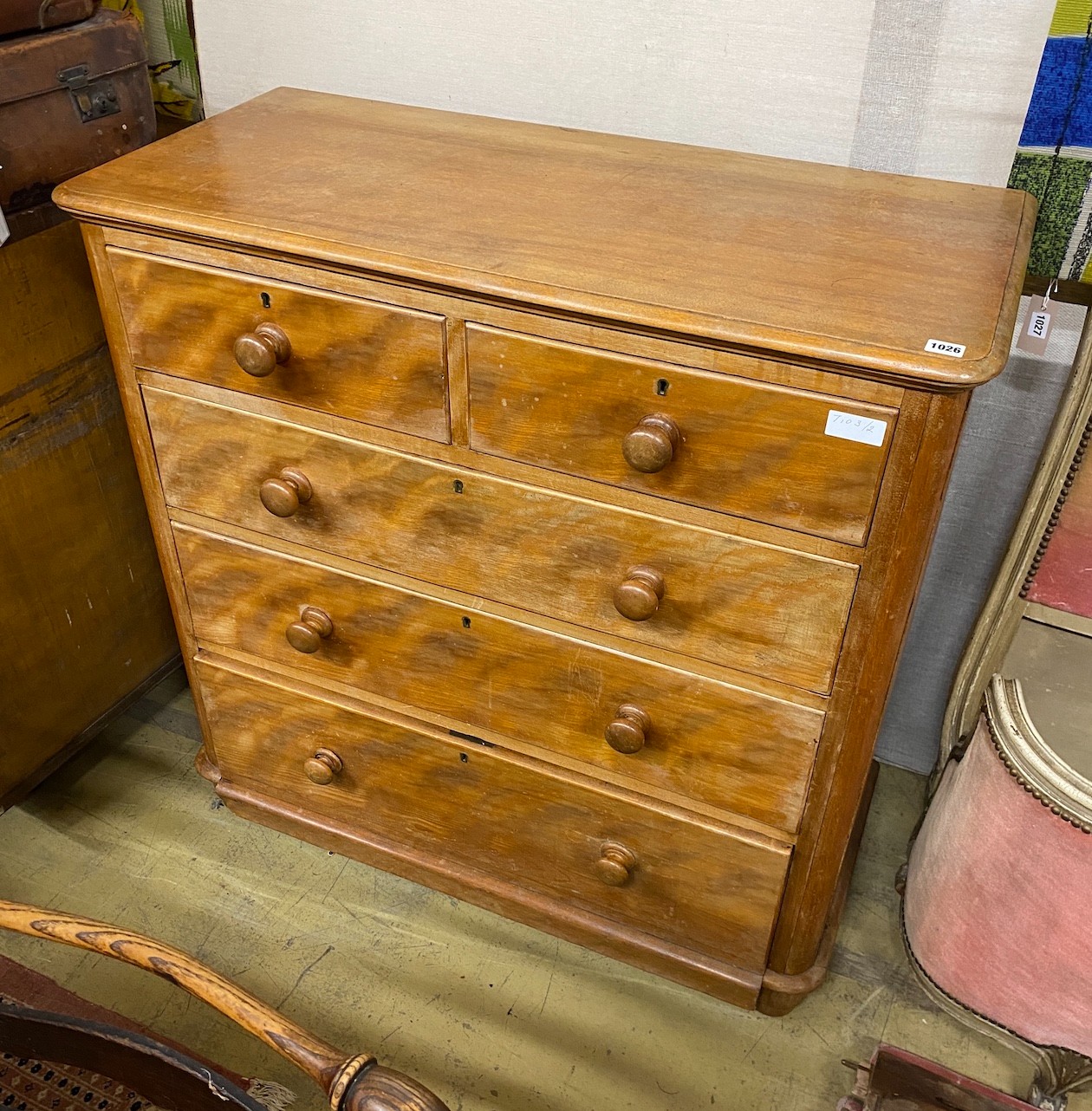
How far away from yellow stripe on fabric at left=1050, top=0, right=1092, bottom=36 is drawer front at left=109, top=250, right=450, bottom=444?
2.90 feet

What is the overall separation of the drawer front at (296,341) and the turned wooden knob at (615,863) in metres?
0.68

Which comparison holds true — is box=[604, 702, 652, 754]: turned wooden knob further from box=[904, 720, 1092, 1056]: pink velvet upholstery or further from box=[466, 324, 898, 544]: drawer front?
box=[904, 720, 1092, 1056]: pink velvet upholstery

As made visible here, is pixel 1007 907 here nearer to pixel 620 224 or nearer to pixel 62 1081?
pixel 620 224

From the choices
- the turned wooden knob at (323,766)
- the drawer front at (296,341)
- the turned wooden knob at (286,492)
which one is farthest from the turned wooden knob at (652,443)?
the turned wooden knob at (323,766)

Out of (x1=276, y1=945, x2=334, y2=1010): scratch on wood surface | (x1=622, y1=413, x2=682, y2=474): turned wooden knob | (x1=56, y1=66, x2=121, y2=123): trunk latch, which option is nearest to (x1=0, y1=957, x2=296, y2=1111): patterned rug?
(x1=276, y1=945, x2=334, y2=1010): scratch on wood surface

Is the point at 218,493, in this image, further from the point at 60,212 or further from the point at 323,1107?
the point at 323,1107

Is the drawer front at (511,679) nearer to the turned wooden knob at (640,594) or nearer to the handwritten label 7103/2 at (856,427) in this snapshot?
the turned wooden knob at (640,594)

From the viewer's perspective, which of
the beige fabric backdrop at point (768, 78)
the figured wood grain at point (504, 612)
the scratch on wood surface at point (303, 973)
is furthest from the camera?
the scratch on wood surface at point (303, 973)

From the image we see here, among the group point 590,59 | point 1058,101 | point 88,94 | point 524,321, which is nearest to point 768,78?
point 590,59

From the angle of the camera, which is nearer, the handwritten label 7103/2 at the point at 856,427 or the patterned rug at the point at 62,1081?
the handwritten label 7103/2 at the point at 856,427

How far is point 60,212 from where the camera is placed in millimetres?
1599

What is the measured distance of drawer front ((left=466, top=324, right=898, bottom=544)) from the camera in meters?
1.10

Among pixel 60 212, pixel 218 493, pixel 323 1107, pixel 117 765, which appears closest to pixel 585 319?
pixel 218 493

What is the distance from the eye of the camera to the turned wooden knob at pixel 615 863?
157 cm
